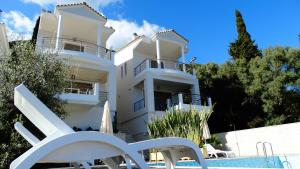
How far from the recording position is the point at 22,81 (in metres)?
9.94

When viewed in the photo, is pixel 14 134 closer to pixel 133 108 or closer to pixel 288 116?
pixel 133 108

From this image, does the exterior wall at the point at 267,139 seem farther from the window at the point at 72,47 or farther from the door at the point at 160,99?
the window at the point at 72,47

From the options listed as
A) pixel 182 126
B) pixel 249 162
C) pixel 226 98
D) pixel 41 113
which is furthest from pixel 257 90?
pixel 41 113

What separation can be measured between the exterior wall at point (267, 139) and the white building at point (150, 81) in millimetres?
3816

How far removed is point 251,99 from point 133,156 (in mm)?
23045

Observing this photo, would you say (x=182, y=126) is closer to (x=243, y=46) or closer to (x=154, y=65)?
(x=154, y=65)

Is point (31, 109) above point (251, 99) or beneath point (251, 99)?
beneath

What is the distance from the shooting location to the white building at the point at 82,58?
17.7 meters

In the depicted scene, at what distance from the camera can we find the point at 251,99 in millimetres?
25391

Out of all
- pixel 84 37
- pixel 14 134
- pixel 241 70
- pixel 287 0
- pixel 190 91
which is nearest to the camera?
pixel 14 134

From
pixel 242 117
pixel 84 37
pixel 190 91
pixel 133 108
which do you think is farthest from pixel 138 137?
pixel 242 117

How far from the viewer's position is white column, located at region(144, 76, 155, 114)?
68.8 ft

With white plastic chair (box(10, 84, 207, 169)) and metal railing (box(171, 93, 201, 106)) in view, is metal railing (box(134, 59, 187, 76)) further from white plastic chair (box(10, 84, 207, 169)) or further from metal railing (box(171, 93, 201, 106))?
white plastic chair (box(10, 84, 207, 169))

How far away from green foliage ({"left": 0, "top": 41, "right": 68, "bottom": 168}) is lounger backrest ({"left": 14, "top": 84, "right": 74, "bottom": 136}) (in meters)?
5.14
